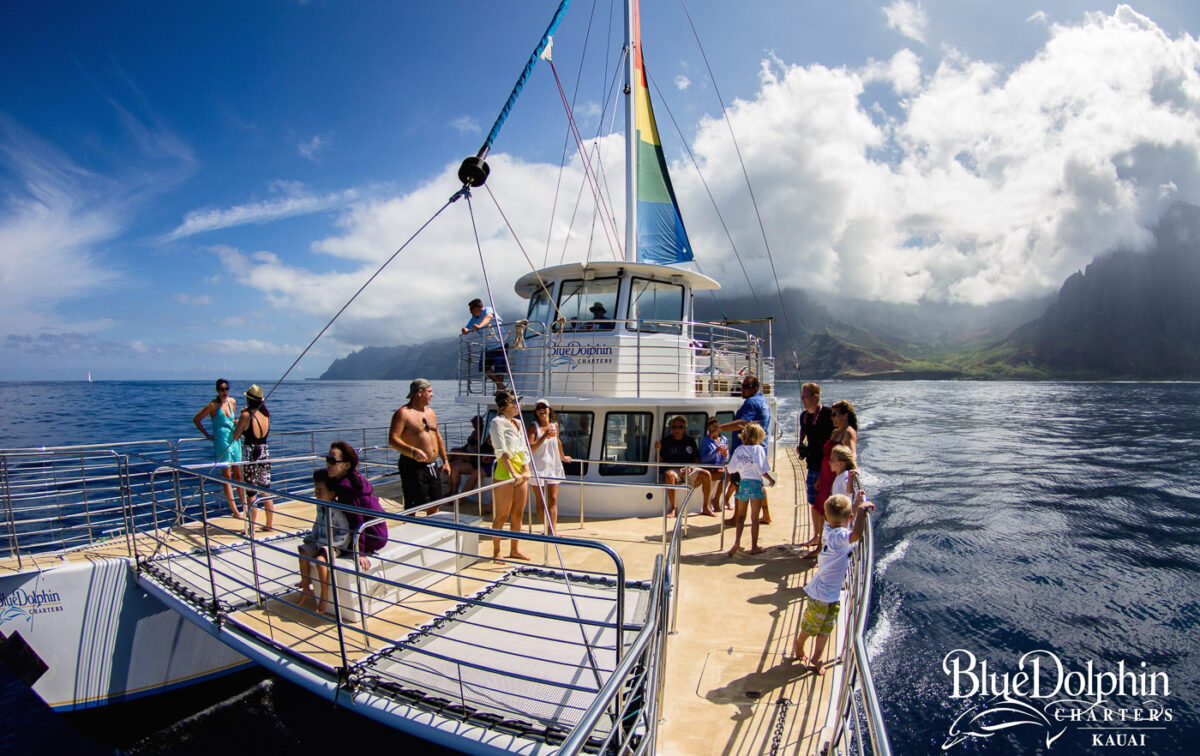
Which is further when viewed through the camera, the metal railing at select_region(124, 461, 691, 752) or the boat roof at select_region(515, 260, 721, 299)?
the boat roof at select_region(515, 260, 721, 299)

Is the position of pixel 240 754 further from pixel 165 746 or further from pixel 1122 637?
pixel 1122 637

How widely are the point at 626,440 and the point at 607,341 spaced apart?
69.9 inches

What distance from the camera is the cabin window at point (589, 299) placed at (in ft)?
32.6

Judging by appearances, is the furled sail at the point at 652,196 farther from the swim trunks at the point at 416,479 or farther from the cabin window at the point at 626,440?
the swim trunks at the point at 416,479

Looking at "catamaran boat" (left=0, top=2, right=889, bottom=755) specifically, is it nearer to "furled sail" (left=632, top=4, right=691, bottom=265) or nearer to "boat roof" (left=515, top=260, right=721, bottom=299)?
"boat roof" (left=515, top=260, right=721, bottom=299)

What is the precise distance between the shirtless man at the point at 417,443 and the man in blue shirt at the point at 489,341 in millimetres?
2587

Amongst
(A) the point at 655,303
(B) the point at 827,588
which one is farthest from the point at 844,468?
(A) the point at 655,303

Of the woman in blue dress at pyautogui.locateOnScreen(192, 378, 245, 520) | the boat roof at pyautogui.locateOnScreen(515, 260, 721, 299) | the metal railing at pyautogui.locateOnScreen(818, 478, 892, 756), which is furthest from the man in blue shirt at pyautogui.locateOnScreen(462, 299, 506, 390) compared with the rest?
the metal railing at pyautogui.locateOnScreen(818, 478, 892, 756)

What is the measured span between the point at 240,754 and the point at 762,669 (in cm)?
584

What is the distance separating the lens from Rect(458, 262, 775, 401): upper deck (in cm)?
919

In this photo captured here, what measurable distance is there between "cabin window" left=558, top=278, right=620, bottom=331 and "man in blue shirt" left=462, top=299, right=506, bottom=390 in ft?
4.60

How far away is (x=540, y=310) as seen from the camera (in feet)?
35.0

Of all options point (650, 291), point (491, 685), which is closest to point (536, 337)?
point (650, 291)

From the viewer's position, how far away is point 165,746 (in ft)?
19.8
